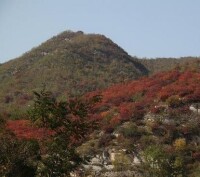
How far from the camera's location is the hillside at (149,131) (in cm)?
3062

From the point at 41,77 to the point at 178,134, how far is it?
39579 mm

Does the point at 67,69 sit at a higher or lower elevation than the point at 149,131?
higher

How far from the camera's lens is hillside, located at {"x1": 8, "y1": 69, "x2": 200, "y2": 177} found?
30.6m

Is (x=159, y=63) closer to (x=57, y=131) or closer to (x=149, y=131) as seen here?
(x=149, y=131)

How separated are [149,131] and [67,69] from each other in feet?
130

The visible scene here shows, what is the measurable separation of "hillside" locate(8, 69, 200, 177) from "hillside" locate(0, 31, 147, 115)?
1688 cm

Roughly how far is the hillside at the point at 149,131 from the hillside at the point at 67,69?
55.4 feet

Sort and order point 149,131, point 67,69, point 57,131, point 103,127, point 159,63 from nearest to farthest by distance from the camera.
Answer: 1. point 57,131
2. point 149,131
3. point 103,127
4. point 67,69
5. point 159,63

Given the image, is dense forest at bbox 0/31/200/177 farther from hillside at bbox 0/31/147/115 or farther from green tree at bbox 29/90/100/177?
hillside at bbox 0/31/147/115

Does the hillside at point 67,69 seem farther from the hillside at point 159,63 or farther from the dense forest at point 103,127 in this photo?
the hillside at point 159,63

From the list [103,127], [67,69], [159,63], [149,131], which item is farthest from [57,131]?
[159,63]

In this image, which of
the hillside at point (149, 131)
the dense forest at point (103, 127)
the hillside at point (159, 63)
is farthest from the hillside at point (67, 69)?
the hillside at point (149, 131)

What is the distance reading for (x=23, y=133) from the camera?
3791 cm

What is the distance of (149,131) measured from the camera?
36.2 metres
